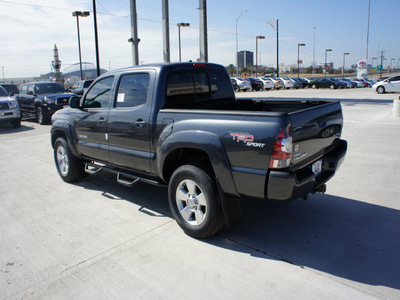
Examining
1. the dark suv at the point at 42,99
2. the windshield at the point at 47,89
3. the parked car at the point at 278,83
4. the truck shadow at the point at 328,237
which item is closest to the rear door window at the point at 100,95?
the truck shadow at the point at 328,237

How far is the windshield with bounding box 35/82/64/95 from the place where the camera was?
16000mm

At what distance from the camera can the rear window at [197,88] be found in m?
4.36

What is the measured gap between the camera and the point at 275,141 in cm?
305

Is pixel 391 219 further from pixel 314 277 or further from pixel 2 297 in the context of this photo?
pixel 2 297

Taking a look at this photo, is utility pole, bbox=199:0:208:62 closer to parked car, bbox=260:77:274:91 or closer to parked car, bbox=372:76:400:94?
parked car, bbox=372:76:400:94

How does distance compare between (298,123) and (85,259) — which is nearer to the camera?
(298,123)

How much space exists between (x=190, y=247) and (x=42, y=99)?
14034 mm

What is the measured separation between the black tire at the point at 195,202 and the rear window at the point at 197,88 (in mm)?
1002

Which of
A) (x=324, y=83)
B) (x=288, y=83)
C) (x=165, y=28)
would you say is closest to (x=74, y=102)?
(x=165, y=28)

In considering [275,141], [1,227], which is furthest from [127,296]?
[1,227]

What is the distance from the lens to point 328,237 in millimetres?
3850

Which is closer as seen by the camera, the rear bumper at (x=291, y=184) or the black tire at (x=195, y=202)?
the rear bumper at (x=291, y=184)

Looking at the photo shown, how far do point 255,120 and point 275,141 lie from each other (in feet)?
0.95

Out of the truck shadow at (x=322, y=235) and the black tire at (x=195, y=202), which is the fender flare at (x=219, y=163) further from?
the truck shadow at (x=322, y=235)
